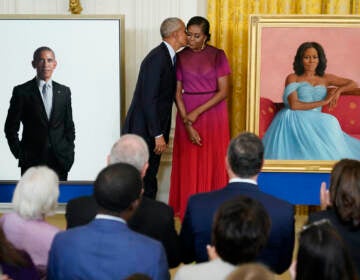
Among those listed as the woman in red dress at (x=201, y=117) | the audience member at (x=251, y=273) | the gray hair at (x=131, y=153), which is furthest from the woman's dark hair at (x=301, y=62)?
the audience member at (x=251, y=273)

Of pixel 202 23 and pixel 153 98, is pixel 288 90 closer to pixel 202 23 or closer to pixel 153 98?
pixel 202 23

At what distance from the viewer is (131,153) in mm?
3197

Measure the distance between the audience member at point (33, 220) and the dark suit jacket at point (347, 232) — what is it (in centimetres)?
118

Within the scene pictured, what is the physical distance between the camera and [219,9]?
6199mm

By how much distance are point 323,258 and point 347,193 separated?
0.86 m

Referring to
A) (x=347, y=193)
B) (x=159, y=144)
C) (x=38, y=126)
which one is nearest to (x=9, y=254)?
(x=347, y=193)

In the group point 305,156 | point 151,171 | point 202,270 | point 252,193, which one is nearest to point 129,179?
point 202,270

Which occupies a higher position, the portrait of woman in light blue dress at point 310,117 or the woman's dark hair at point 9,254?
the portrait of woman in light blue dress at point 310,117

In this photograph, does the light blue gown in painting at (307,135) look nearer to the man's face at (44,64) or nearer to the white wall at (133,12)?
the white wall at (133,12)

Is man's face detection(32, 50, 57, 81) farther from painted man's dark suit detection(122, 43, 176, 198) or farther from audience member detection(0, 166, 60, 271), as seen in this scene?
audience member detection(0, 166, 60, 271)

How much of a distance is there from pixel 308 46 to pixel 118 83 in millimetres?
1851

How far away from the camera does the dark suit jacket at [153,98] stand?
17.5 feet

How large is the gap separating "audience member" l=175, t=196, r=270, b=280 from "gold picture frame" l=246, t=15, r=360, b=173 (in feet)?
11.7

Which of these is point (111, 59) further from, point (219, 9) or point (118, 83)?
point (219, 9)
